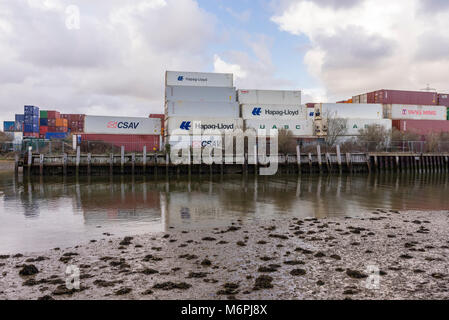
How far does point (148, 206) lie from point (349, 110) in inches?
1683

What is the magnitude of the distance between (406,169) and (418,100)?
25.0 m

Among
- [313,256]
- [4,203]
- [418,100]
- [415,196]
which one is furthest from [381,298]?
[418,100]

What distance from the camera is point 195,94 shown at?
48031 millimetres

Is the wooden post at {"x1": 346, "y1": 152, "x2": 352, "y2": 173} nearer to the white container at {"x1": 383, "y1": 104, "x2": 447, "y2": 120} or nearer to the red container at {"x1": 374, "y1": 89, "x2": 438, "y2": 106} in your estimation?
the white container at {"x1": 383, "y1": 104, "x2": 447, "y2": 120}

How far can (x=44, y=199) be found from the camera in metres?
19.1

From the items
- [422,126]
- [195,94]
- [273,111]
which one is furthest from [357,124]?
[195,94]

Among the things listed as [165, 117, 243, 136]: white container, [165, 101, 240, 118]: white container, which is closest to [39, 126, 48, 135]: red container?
[165, 101, 240, 118]: white container

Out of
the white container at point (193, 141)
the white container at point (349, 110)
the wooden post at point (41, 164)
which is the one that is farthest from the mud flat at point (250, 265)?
the white container at point (349, 110)

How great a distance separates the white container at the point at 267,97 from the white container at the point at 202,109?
2.09m

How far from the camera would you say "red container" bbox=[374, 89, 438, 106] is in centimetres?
5566

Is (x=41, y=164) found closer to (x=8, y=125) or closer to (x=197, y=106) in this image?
(x=197, y=106)

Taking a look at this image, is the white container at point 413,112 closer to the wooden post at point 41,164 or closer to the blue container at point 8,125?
the wooden post at point 41,164

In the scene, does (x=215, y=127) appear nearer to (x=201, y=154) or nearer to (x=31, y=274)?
(x=201, y=154)

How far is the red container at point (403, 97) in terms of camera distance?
183 feet
